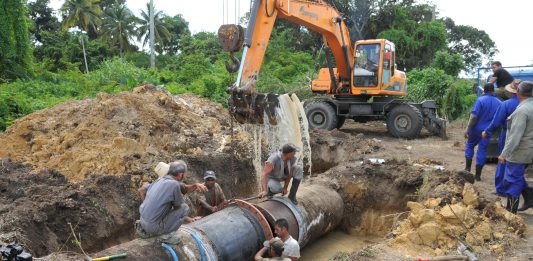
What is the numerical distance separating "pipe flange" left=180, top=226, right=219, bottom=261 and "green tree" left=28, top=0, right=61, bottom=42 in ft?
136

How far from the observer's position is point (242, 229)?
628cm

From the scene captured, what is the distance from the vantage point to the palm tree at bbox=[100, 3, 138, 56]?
130ft

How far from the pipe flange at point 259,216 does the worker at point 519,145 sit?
3711mm

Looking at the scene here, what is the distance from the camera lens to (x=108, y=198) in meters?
7.48

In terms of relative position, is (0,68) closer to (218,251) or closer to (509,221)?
(218,251)

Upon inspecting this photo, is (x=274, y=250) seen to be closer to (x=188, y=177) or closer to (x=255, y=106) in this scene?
(x=255, y=106)

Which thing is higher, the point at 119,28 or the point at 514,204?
the point at 119,28

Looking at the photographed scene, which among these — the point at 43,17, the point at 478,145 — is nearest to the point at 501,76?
the point at 478,145

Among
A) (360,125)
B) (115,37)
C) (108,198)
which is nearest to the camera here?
(108,198)

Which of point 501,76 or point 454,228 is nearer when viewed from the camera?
point 454,228

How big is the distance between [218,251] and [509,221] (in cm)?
416

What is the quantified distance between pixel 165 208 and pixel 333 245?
4.51 meters

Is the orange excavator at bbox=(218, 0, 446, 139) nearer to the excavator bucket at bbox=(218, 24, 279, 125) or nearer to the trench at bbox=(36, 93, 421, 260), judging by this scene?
the excavator bucket at bbox=(218, 24, 279, 125)

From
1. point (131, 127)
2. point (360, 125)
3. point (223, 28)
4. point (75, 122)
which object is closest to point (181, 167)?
point (223, 28)
